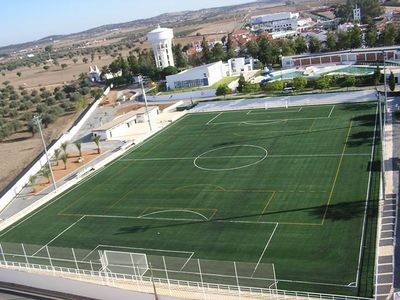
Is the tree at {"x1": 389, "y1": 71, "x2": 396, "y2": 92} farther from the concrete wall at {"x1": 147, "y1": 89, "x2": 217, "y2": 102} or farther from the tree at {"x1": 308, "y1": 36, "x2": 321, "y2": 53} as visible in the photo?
the tree at {"x1": 308, "y1": 36, "x2": 321, "y2": 53}

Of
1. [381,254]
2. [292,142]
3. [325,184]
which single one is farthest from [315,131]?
[381,254]

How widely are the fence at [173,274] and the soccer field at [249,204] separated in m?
0.80

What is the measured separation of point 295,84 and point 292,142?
909 inches

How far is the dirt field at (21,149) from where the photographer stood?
54125 mm

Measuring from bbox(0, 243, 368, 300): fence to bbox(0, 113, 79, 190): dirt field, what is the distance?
26645 mm

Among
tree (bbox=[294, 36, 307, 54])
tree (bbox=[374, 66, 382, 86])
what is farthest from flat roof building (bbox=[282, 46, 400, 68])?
tree (bbox=[374, 66, 382, 86])

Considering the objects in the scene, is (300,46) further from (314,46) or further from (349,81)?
(349,81)

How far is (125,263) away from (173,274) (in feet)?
7.78

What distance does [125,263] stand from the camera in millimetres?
22719

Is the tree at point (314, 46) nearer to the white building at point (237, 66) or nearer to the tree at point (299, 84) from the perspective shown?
the white building at point (237, 66)

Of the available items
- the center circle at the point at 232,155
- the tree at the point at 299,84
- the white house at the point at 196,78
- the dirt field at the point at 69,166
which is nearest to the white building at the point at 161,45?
A: the white house at the point at 196,78

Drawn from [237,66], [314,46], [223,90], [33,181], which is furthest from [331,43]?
[33,181]

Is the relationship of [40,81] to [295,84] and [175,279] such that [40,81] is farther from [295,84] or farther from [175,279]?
[175,279]

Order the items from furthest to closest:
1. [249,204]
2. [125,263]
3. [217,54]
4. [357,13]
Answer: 1. [357,13]
2. [217,54]
3. [249,204]
4. [125,263]
